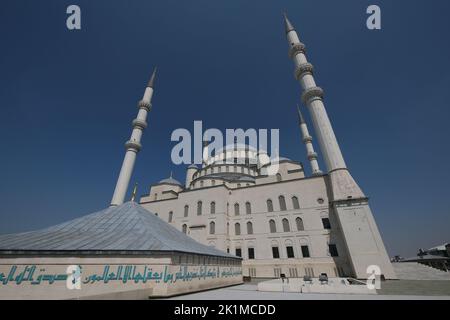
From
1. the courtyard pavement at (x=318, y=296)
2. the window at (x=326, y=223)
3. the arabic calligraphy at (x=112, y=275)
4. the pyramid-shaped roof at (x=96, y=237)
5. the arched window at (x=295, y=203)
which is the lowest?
the courtyard pavement at (x=318, y=296)

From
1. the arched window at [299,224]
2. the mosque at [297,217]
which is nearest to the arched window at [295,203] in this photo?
the mosque at [297,217]

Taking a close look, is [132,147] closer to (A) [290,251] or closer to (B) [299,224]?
(B) [299,224]

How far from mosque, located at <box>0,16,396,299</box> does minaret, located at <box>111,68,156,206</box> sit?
0.49 ft

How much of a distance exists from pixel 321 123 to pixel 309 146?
41.4 feet

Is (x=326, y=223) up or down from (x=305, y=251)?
up

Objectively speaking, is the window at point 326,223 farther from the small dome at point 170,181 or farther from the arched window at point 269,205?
the small dome at point 170,181

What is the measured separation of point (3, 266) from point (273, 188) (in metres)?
22.7

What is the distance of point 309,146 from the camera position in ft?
114

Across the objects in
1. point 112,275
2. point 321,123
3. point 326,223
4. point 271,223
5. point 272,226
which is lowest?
point 112,275

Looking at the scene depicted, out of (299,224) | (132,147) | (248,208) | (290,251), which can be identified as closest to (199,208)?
(248,208)

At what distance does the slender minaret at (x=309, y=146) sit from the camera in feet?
109

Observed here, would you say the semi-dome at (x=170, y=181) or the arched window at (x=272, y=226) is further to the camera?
the semi-dome at (x=170, y=181)

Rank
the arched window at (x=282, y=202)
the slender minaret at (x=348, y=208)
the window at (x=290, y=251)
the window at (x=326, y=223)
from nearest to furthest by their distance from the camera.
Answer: the slender minaret at (x=348, y=208), the window at (x=326, y=223), the window at (x=290, y=251), the arched window at (x=282, y=202)
